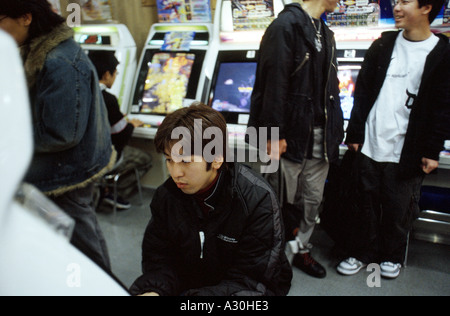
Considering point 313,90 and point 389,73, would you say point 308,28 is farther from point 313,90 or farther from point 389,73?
point 389,73

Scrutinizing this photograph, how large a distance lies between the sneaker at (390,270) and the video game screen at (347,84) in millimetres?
1012

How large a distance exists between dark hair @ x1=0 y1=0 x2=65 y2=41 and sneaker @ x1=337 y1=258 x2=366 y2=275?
218 centimetres

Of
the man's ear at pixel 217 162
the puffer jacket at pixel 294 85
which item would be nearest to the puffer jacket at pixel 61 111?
the man's ear at pixel 217 162

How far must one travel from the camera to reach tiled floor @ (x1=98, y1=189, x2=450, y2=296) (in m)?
2.34

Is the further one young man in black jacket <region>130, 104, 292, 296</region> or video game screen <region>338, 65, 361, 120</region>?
video game screen <region>338, 65, 361, 120</region>

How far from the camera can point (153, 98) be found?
125 inches

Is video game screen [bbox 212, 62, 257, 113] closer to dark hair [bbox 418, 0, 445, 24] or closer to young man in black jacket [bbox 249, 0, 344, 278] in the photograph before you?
young man in black jacket [bbox 249, 0, 344, 278]

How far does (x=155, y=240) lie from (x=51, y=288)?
3.29ft

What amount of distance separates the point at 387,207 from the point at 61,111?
1.94 meters

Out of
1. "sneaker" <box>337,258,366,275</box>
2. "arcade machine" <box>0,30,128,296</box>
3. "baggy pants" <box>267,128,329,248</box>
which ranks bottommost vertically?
"sneaker" <box>337,258,366,275</box>

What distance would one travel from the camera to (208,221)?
1340 millimetres

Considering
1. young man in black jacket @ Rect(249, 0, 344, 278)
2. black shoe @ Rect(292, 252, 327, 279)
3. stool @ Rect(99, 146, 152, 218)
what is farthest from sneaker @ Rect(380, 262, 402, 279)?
stool @ Rect(99, 146, 152, 218)

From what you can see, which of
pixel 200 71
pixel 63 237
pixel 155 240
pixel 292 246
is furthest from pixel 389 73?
pixel 63 237

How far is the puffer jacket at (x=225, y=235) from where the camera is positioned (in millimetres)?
1334
